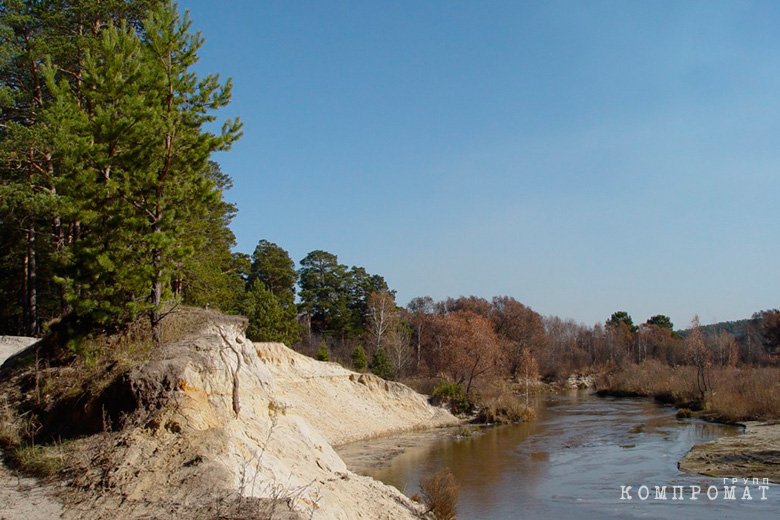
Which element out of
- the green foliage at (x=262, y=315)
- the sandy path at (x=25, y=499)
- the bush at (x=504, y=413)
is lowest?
the bush at (x=504, y=413)

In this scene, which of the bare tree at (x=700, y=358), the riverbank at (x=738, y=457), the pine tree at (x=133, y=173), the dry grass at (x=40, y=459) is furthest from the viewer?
the bare tree at (x=700, y=358)

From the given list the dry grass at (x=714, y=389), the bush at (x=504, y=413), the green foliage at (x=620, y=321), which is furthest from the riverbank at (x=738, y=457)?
the green foliage at (x=620, y=321)

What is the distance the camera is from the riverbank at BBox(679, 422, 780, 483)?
76.7ft

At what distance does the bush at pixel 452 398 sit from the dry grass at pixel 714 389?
54.0 feet

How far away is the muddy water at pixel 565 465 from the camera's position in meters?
18.7

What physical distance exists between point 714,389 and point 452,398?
2036 cm

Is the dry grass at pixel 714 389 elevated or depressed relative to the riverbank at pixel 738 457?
elevated

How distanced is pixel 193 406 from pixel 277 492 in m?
2.13

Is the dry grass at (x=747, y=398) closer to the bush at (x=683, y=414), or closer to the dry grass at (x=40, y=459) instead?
the bush at (x=683, y=414)

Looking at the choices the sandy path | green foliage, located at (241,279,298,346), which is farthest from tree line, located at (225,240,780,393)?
the sandy path

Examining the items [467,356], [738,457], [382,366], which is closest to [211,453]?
[738,457]

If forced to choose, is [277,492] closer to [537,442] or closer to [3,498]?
[3,498]

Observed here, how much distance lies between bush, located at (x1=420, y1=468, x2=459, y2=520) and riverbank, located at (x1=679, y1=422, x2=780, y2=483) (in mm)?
12974

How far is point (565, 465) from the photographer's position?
26641 millimetres
